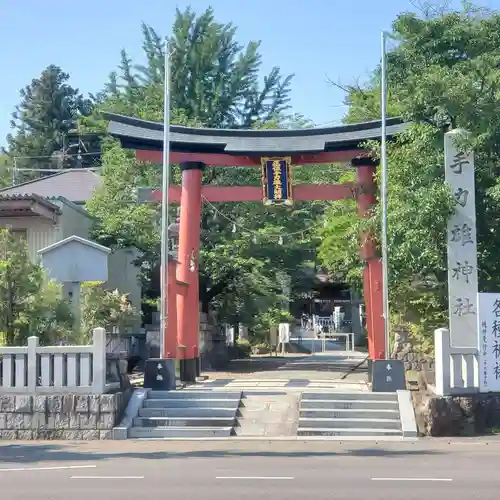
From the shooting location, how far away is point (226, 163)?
2120 centimetres

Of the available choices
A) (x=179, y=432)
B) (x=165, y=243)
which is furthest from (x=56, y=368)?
(x=165, y=243)

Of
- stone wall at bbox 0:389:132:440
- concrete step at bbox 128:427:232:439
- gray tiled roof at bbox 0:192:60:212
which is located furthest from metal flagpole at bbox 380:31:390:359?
gray tiled roof at bbox 0:192:60:212

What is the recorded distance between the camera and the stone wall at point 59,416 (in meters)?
Answer: 14.9

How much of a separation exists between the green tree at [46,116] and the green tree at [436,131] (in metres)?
48.1

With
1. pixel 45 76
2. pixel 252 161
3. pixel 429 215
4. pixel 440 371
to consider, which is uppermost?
pixel 45 76

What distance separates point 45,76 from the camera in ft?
218

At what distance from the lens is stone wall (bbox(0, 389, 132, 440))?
587 inches

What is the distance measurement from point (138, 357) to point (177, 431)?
11.4m

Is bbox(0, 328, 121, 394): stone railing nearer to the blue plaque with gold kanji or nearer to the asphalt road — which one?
the asphalt road

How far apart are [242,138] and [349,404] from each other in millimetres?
8011

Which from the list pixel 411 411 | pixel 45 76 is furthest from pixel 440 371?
pixel 45 76

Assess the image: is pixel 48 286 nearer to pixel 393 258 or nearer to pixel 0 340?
pixel 0 340

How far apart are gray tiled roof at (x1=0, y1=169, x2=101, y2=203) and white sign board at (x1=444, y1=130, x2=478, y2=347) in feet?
73.9

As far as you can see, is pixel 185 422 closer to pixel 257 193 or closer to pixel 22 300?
pixel 22 300
